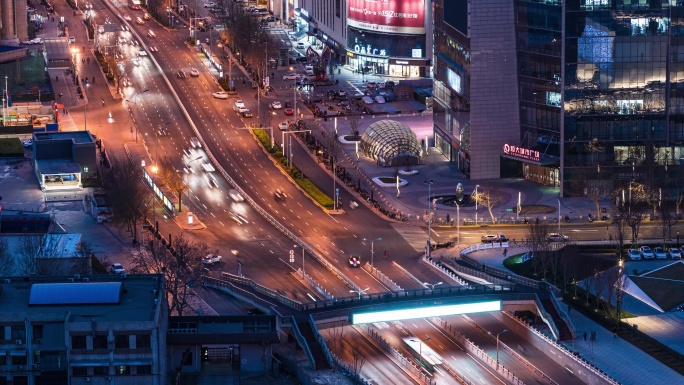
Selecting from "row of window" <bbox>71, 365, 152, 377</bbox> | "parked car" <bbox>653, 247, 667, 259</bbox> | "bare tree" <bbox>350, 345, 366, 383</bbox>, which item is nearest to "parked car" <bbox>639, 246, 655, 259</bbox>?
"parked car" <bbox>653, 247, 667, 259</bbox>

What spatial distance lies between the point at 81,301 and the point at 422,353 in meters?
32.4

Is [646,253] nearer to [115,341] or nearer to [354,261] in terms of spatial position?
[354,261]

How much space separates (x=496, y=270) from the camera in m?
173

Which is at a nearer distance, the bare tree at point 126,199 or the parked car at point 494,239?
the parked car at point 494,239

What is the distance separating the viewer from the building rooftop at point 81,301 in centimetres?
13288

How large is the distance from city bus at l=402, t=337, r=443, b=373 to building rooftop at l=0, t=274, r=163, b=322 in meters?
24.6

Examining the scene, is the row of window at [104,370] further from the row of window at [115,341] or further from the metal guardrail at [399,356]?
the metal guardrail at [399,356]

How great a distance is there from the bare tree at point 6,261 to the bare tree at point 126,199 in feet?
54.7

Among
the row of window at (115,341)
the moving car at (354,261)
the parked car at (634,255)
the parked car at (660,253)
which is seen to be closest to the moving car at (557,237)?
the parked car at (634,255)

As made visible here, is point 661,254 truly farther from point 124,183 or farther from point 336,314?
point 124,183

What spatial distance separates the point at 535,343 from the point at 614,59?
51012mm

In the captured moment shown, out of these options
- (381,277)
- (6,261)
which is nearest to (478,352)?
(381,277)

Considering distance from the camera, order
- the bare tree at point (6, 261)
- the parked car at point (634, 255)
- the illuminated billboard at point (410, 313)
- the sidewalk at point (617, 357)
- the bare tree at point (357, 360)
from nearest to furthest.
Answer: the sidewalk at point (617, 357) < the bare tree at point (357, 360) < the illuminated billboard at point (410, 313) < the bare tree at point (6, 261) < the parked car at point (634, 255)

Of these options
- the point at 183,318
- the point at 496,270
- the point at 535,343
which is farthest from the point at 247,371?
the point at 496,270
